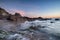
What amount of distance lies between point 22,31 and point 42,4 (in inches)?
34.9

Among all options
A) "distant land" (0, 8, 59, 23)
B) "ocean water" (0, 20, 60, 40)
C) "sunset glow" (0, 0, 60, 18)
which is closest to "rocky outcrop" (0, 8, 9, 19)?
"distant land" (0, 8, 59, 23)

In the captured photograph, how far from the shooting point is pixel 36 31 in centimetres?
220

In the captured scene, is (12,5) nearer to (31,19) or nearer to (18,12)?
(18,12)

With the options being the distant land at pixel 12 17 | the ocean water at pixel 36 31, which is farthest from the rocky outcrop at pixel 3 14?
the ocean water at pixel 36 31

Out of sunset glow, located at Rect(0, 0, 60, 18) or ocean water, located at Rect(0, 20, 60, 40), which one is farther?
sunset glow, located at Rect(0, 0, 60, 18)

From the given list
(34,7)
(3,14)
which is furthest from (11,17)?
(34,7)

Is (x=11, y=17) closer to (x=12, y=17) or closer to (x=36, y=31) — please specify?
(x=12, y=17)

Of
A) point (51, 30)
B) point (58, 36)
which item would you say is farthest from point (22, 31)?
point (58, 36)

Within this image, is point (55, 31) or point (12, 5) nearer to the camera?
point (55, 31)

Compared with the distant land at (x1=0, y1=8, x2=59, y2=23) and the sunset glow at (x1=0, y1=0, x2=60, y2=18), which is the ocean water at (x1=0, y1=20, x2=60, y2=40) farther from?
the sunset glow at (x1=0, y1=0, x2=60, y2=18)

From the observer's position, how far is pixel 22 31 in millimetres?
2209

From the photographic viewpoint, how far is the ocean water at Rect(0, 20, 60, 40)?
2.02m

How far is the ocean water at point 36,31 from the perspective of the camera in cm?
202

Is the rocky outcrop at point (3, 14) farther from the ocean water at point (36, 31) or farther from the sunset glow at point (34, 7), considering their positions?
the ocean water at point (36, 31)
